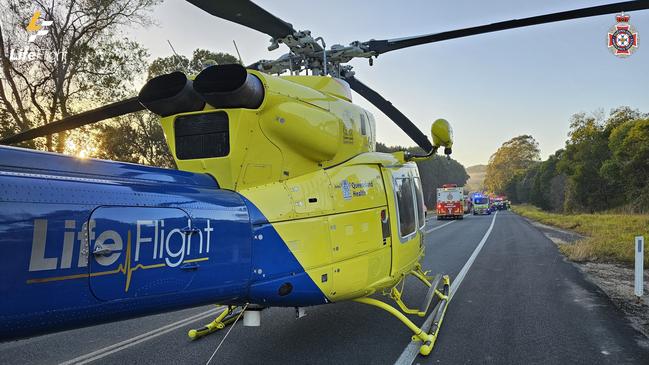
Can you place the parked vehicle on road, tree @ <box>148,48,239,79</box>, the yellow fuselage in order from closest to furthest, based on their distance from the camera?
the yellow fuselage, tree @ <box>148,48,239,79</box>, the parked vehicle on road

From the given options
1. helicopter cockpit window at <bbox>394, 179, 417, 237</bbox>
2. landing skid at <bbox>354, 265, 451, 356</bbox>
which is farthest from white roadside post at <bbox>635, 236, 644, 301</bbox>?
helicopter cockpit window at <bbox>394, 179, 417, 237</bbox>

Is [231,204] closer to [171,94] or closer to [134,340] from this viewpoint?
[171,94]

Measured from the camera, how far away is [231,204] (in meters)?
3.43

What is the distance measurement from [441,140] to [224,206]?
147 inches

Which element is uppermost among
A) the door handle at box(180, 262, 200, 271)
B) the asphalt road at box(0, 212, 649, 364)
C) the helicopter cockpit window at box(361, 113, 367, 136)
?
the helicopter cockpit window at box(361, 113, 367, 136)

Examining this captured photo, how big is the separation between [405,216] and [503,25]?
105 inches

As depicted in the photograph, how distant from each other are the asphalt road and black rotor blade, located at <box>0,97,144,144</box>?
8.39 feet

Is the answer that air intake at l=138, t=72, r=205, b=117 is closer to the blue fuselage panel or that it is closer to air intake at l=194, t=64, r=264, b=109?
air intake at l=194, t=64, r=264, b=109

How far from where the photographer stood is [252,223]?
11.6ft

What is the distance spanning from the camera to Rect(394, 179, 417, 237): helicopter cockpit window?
5.61 m

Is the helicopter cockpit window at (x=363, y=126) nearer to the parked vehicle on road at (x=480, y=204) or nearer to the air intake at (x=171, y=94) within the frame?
the air intake at (x=171, y=94)

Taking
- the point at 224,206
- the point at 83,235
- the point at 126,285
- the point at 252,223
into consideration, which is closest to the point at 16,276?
the point at 83,235

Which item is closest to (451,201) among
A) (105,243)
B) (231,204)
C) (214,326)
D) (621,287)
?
(621,287)

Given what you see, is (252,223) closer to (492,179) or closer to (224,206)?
(224,206)
